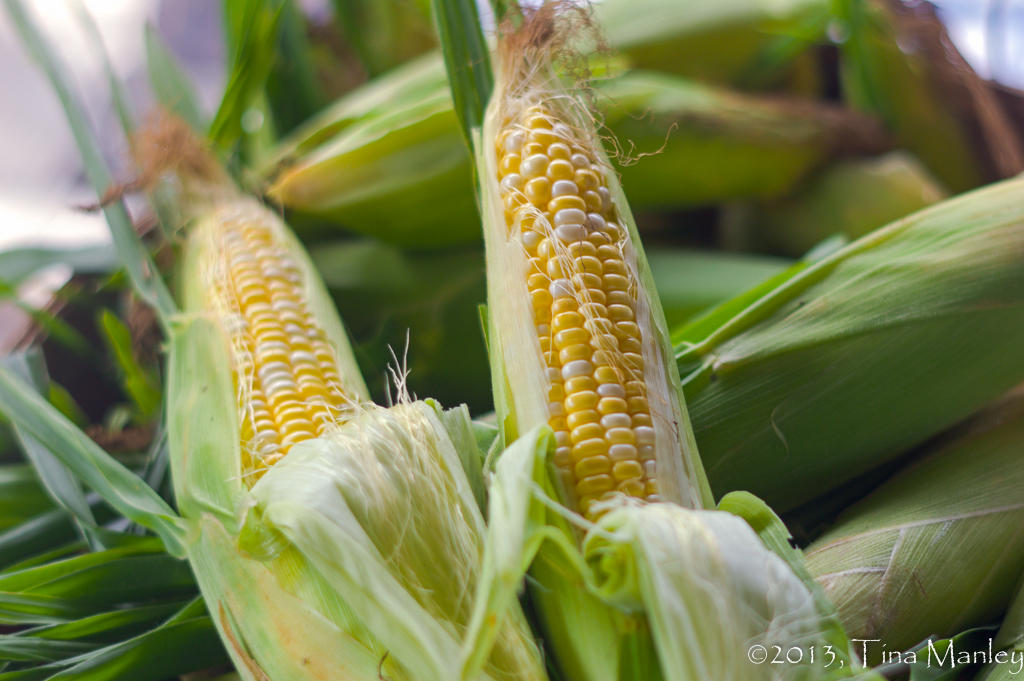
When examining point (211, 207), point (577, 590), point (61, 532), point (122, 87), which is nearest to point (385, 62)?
point (122, 87)

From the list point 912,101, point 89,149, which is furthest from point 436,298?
point 912,101

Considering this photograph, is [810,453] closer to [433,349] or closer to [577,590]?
[577,590]

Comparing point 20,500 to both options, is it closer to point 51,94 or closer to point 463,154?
point 463,154

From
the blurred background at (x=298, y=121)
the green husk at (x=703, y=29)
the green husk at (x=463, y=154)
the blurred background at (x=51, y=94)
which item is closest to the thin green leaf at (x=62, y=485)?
the blurred background at (x=298, y=121)

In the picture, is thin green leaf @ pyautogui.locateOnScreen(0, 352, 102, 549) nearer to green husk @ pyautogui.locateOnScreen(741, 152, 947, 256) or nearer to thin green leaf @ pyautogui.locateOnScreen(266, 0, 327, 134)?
thin green leaf @ pyautogui.locateOnScreen(266, 0, 327, 134)

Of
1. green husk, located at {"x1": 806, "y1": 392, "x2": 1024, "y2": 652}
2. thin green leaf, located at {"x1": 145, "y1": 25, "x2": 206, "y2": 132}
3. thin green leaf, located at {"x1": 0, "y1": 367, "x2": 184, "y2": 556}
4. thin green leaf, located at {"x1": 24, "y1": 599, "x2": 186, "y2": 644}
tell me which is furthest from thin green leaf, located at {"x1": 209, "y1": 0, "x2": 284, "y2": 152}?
green husk, located at {"x1": 806, "y1": 392, "x2": 1024, "y2": 652}
